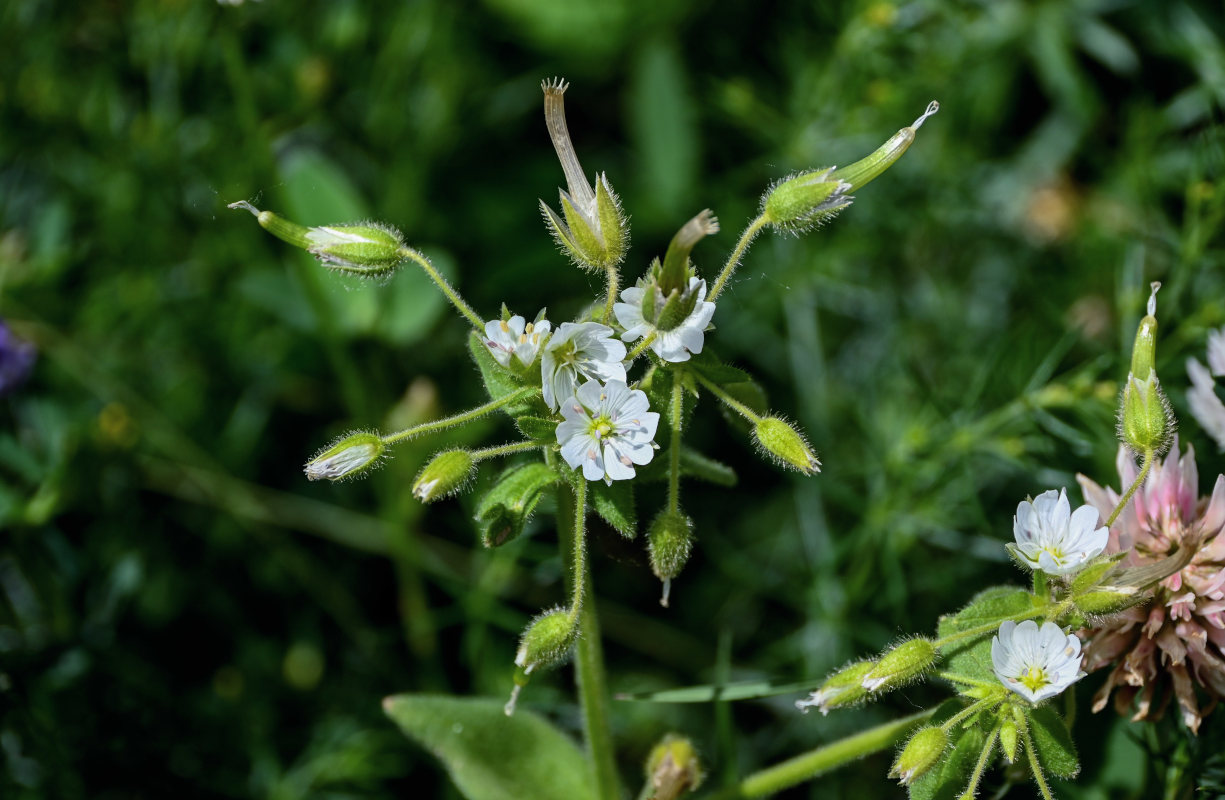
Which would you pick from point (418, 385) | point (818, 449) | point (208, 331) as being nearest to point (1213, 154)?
point (818, 449)

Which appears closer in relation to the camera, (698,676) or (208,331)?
(698,676)

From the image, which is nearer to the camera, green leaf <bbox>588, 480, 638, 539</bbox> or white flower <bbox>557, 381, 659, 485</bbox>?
white flower <bbox>557, 381, 659, 485</bbox>

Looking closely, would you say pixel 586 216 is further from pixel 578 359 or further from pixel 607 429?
pixel 607 429

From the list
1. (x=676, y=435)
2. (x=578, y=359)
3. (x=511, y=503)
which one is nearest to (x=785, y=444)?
(x=676, y=435)

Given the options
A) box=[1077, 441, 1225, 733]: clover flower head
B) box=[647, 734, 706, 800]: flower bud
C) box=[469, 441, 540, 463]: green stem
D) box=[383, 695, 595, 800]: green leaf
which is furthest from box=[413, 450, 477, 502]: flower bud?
box=[1077, 441, 1225, 733]: clover flower head

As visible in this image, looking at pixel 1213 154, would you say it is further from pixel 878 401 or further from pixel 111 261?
pixel 111 261

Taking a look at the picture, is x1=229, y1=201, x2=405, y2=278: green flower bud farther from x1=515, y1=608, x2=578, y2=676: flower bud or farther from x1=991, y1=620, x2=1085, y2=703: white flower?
x1=991, y1=620, x2=1085, y2=703: white flower
